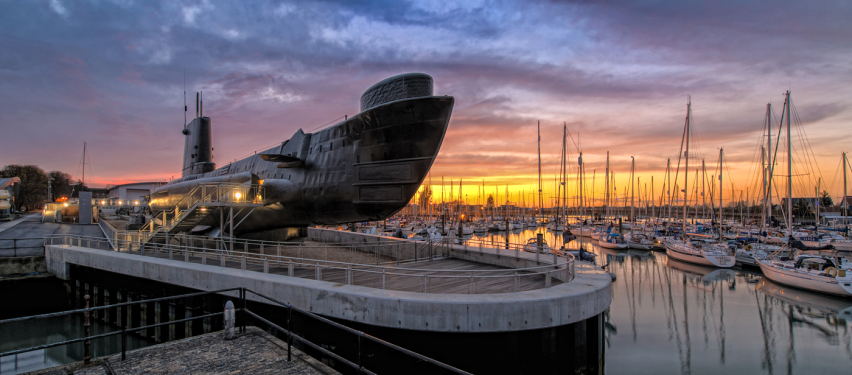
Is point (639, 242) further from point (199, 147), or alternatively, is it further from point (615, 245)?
point (199, 147)

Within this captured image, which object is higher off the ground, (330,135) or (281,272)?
(330,135)

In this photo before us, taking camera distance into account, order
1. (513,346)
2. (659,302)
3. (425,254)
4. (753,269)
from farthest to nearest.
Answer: (753,269) < (659,302) < (425,254) < (513,346)

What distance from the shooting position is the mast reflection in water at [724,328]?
15219mm

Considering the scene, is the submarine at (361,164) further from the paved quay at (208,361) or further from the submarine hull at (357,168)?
the paved quay at (208,361)

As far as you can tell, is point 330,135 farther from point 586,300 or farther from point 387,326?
point 586,300

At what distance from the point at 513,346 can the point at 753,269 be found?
3482cm

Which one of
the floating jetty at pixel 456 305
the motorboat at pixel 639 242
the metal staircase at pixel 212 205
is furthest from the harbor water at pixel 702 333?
the motorboat at pixel 639 242

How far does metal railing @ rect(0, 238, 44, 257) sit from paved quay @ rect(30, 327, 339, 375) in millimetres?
19281

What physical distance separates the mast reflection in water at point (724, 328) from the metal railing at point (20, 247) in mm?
27695

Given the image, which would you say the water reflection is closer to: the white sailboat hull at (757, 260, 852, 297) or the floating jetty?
the floating jetty

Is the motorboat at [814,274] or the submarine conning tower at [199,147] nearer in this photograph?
the motorboat at [814,274]

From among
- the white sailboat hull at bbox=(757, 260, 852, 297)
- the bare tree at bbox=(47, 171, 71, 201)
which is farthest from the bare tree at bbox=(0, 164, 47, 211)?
the white sailboat hull at bbox=(757, 260, 852, 297)

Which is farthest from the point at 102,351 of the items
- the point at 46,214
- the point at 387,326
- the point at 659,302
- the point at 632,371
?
the point at 46,214

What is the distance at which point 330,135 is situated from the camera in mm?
16156
